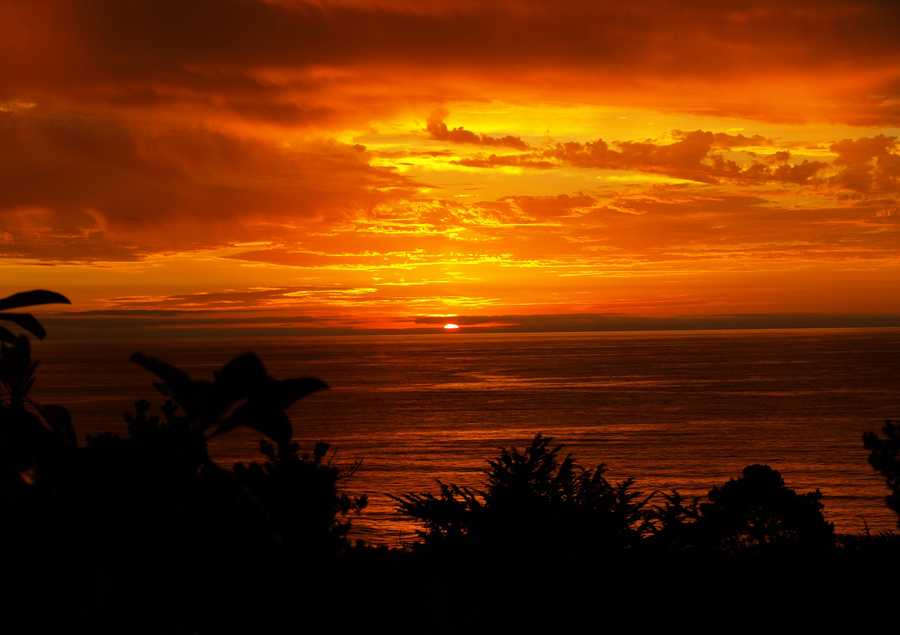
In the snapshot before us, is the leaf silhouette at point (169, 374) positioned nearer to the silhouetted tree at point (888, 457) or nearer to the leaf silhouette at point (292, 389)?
the leaf silhouette at point (292, 389)

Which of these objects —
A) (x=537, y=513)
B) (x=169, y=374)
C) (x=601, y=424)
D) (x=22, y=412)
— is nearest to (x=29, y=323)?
(x=22, y=412)

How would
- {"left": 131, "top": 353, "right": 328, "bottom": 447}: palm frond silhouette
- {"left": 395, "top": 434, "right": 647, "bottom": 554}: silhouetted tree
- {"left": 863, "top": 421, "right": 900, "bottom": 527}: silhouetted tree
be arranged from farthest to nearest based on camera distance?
1. {"left": 863, "top": 421, "right": 900, "bottom": 527}: silhouetted tree
2. {"left": 395, "top": 434, "right": 647, "bottom": 554}: silhouetted tree
3. {"left": 131, "top": 353, "right": 328, "bottom": 447}: palm frond silhouette

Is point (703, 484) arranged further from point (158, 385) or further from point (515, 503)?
point (158, 385)

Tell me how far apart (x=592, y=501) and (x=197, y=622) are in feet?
29.8

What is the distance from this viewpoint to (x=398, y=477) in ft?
251

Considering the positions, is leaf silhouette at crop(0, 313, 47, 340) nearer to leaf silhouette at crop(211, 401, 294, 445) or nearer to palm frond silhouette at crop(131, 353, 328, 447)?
palm frond silhouette at crop(131, 353, 328, 447)

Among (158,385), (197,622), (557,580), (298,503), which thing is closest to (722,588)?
(557,580)

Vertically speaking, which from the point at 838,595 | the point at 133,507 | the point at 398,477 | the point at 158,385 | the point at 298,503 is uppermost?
the point at 158,385

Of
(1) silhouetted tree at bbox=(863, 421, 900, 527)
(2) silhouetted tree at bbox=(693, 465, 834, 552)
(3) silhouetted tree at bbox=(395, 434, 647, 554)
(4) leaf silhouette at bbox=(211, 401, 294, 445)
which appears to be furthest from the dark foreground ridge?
(2) silhouetted tree at bbox=(693, 465, 834, 552)

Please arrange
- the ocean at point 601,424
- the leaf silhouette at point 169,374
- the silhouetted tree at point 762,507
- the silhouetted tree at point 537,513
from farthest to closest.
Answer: the ocean at point 601,424, the silhouetted tree at point 762,507, the silhouetted tree at point 537,513, the leaf silhouette at point 169,374

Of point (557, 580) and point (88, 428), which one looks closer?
A: point (557, 580)

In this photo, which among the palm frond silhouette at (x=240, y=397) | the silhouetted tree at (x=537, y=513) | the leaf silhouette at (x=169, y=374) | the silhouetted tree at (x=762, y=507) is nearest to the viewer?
the palm frond silhouette at (x=240, y=397)

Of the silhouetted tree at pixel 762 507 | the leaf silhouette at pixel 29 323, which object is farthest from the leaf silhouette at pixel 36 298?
the silhouetted tree at pixel 762 507

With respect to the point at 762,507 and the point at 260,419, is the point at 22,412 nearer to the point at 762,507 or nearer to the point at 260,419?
the point at 260,419
